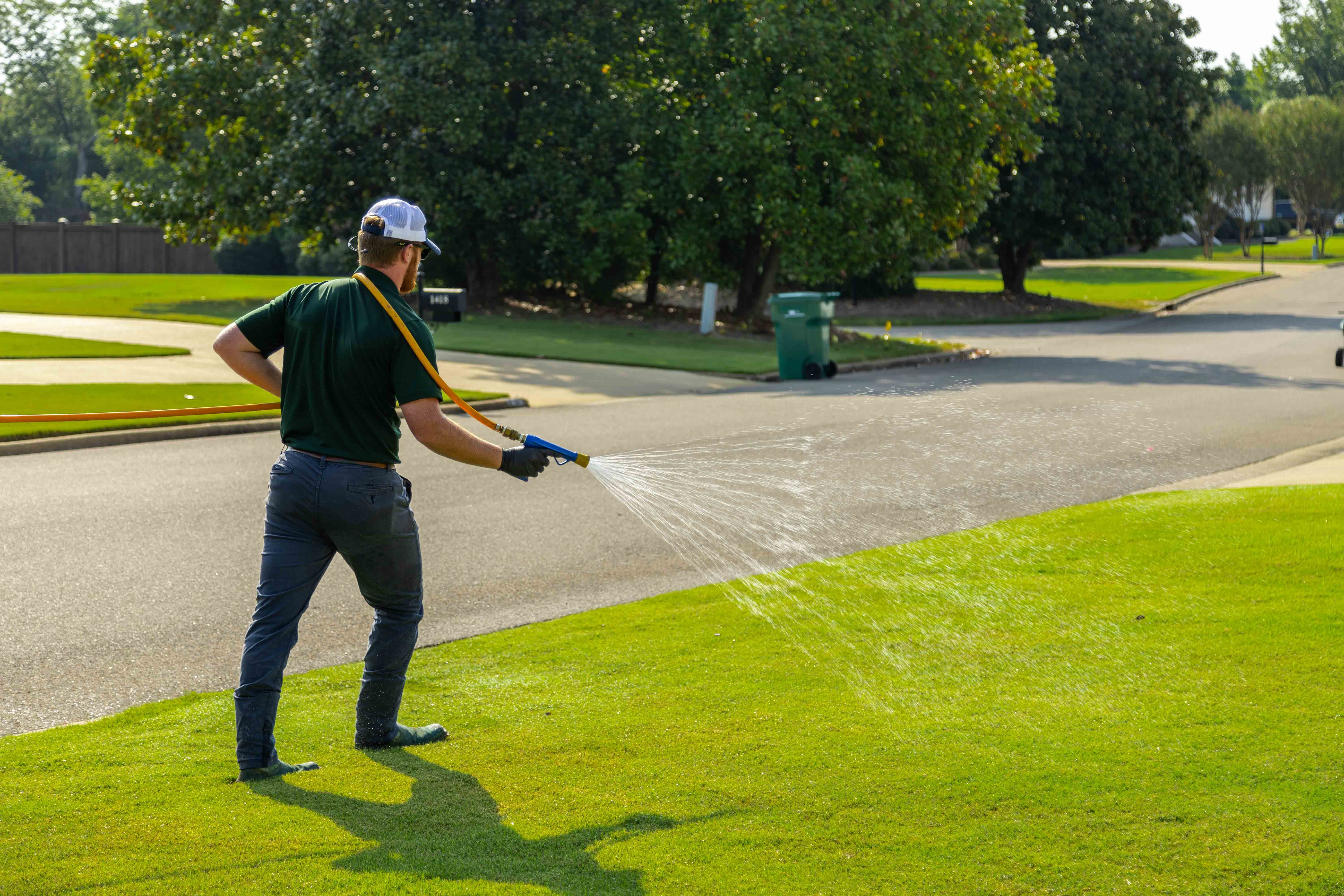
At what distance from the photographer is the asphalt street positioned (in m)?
6.55

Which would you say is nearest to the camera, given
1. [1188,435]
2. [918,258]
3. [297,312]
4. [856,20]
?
[297,312]

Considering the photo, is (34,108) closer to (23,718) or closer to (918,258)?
(918,258)

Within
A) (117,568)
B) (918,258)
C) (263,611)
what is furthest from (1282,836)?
(918,258)

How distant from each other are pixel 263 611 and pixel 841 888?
7.08 ft

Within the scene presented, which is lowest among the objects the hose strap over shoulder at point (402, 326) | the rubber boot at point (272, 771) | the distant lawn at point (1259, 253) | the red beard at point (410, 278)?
the rubber boot at point (272, 771)

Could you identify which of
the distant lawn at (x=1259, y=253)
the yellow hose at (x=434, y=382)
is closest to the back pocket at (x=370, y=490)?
the yellow hose at (x=434, y=382)

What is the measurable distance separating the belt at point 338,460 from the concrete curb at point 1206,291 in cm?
4013

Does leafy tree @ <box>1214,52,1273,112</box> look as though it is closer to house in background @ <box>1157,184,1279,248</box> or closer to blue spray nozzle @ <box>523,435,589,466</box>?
house in background @ <box>1157,184,1279,248</box>

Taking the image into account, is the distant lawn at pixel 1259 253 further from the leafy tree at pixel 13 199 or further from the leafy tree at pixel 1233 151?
the leafy tree at pixel 13 199

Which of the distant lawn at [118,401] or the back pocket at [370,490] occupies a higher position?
the back pocket at [370,490]

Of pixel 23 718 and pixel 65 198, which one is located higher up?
pixel 65 198

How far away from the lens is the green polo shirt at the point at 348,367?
4359mm

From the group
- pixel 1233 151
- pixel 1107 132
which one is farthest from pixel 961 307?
pixel 1233 151

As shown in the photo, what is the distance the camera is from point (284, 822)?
4078mm
